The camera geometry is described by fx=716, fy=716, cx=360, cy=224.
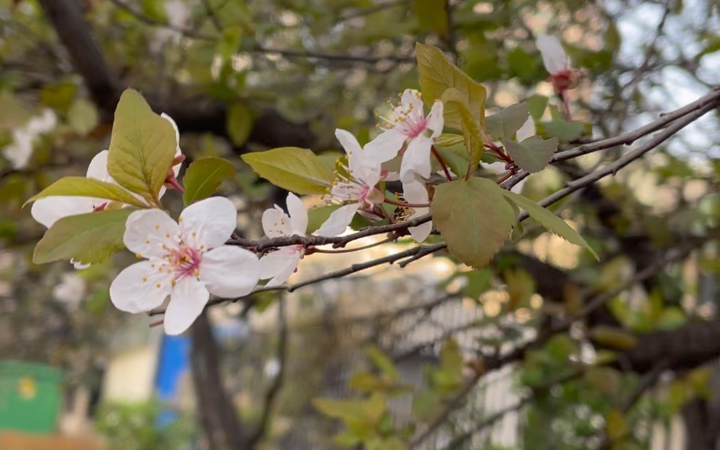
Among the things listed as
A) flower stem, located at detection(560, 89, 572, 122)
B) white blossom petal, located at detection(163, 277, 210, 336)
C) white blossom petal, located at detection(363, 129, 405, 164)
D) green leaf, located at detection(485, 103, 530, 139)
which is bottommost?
white blossom petal, located at detection(163, 277, 210, 336)

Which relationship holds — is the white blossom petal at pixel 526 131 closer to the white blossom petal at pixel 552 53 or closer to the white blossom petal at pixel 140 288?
the white blossom petal at pixel 552 53

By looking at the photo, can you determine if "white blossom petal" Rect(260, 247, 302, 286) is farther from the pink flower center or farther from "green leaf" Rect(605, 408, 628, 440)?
"green leaf" Rect(605, 408, 628, 440)

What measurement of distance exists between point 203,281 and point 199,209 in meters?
0.04

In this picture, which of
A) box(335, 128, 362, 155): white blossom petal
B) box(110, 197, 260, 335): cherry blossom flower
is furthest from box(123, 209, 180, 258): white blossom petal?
box(335, 128, 362, 155): white blossom petal

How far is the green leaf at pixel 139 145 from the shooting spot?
413 mm

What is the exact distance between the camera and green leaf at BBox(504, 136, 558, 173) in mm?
404

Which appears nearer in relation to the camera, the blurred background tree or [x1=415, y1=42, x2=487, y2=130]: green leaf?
[x1=415, y1=42, x2=487, y2=130]: green leaf

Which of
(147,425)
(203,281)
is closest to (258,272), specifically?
(203,281)

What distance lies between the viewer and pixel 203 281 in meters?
0.43

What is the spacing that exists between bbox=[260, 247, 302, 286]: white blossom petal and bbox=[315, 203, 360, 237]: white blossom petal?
0.02 meters

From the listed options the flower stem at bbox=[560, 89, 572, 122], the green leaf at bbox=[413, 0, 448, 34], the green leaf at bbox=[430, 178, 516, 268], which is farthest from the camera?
the green leaf at bbox=[413, 0, 448, 34]

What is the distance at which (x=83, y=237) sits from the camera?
421mm

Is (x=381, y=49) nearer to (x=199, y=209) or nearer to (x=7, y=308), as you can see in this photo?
(x=199, y=209)

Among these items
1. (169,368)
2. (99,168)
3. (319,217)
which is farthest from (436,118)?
(169,368)
